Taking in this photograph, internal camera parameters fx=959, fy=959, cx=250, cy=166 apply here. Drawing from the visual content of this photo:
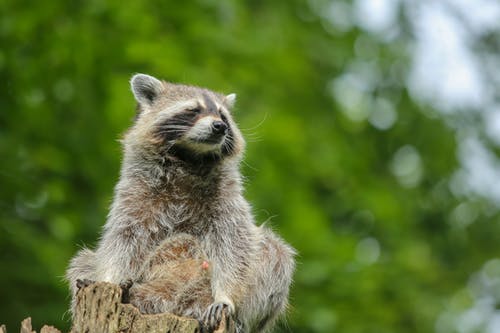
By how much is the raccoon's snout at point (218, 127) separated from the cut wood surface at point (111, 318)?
2.78 m

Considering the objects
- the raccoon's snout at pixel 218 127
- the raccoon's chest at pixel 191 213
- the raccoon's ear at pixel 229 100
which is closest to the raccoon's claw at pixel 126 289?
the raccoon's chest at pixel 191 213

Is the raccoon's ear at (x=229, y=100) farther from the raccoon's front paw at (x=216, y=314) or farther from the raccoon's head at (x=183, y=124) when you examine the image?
the raccoon's front paw at (x=216, y=314)

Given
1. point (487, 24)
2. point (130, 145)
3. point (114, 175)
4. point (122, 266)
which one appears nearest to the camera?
point (122, 266)

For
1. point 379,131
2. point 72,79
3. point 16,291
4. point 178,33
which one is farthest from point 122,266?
point 379,131

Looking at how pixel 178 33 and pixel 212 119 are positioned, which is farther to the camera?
pixel 178 33

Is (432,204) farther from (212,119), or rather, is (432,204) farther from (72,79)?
(212,119)

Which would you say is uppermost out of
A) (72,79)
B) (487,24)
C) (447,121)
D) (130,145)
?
(487,24)

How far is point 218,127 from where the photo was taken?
40.4 feet

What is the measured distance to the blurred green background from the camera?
18.5m

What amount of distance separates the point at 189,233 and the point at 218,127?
4.64 ft

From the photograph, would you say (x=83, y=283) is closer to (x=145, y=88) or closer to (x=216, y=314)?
(x=216, y=314)

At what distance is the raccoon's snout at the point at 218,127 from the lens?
12297 mm

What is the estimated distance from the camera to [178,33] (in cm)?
2094

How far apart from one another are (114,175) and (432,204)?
13189mm
